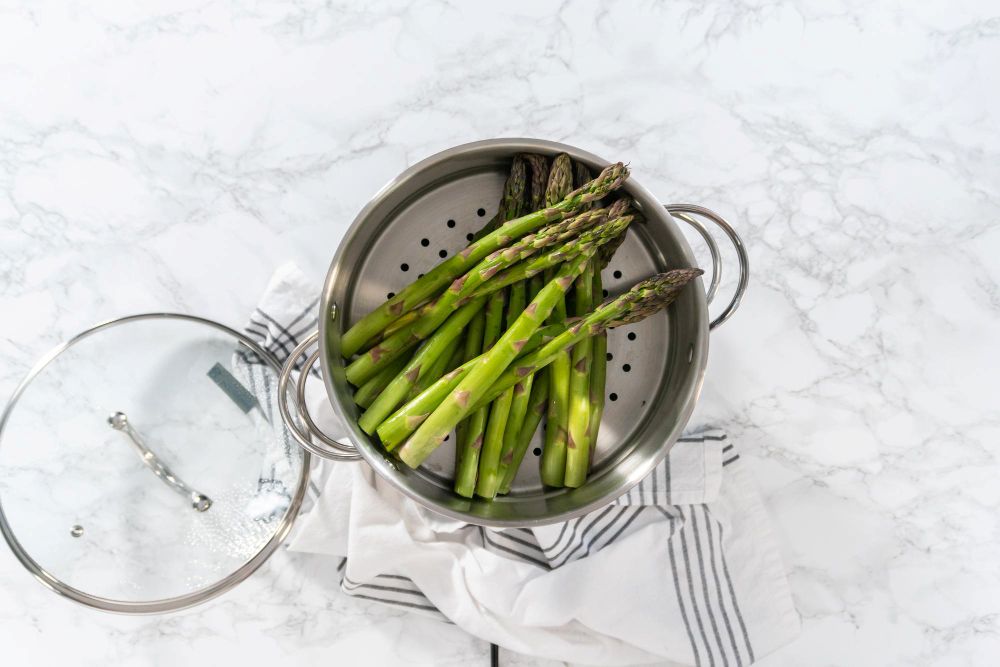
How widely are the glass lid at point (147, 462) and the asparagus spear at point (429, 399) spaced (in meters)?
0.22

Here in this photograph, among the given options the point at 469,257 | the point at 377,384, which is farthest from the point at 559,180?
the point at 377,384

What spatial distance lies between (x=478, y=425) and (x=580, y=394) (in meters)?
0.14

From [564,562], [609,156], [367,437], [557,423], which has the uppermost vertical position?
[609,156]

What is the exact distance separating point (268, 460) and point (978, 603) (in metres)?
1.14

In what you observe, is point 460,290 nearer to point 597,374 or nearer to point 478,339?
point 478,339

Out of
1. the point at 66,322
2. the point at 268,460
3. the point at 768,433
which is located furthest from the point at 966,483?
the point at 66,322

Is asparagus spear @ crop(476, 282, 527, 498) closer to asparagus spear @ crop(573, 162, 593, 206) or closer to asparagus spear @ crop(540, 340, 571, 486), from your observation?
asparagus spear @ crop(540, 340, 571, 486)

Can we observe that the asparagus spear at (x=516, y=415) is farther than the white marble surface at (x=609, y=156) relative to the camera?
No

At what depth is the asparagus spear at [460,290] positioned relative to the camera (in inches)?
37.4

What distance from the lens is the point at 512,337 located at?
3.11ft

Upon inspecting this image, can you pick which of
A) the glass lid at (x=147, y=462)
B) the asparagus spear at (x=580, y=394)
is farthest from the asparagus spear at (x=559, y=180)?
the glass lid at (x=147, y=462)

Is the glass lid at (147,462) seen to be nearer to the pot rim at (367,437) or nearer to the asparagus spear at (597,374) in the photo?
the pot rim at (367,437)

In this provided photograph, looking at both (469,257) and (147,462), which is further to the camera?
(147,462)

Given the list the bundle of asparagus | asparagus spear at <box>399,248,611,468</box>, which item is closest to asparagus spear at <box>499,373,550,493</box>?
the bundle of asparagus
